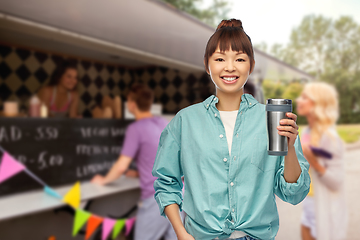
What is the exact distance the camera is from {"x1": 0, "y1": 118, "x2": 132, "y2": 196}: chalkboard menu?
1.90m

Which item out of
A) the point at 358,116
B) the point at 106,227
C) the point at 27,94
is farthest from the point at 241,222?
the point at 358,116

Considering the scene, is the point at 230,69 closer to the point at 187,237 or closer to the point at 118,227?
the point at 187,237

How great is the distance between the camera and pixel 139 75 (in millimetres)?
5352

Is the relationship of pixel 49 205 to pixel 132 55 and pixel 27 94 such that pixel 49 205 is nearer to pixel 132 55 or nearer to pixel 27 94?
pixel 132 55

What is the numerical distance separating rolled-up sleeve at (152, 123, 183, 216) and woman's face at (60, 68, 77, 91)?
2486mm

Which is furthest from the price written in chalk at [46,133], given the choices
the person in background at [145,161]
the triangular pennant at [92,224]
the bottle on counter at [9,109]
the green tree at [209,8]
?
the green tree at [209,8]

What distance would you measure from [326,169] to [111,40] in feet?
7.21

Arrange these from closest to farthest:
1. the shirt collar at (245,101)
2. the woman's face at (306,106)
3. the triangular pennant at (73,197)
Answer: the shirt collar at (245,101), the triangular pennant at (73,197), the woman's face at (306,106)

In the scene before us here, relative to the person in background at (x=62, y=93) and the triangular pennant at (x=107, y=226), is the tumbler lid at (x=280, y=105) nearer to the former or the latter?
the triangular pennant at (x=107, y=226)

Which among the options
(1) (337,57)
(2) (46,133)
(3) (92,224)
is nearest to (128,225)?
(3) (92,224)

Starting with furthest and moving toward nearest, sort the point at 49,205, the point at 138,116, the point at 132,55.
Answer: the point at 132,55, the point at 138,116, the point at 49,205

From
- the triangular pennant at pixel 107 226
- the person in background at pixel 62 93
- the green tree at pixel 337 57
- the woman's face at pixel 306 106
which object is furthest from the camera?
the green tree at pixel 337 57

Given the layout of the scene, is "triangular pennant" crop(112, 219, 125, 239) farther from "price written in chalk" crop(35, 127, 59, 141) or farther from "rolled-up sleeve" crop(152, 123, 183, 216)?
"rolled-up sleeve" crop(152, 123, 183, 216)

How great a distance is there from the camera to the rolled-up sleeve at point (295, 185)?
0.55 meters
